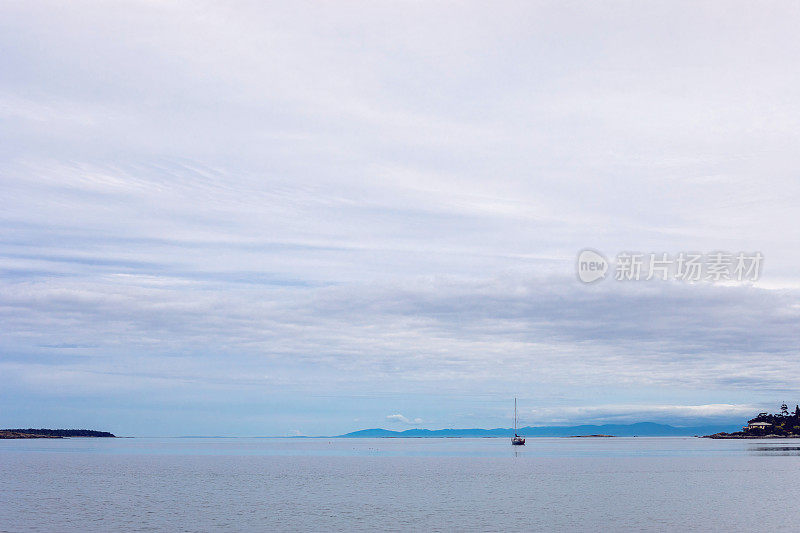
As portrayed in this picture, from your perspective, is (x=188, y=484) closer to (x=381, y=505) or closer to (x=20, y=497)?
(x=20, y=497)

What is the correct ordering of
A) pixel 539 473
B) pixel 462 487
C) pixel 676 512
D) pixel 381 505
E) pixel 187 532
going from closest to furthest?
1. pixel 187 532
2. pixel 676 512
3. pixel 381 505
4. pixel 462 487
5. pixel 539 473

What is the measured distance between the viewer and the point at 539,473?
13612 cm

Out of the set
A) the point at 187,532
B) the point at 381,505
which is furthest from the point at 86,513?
the point at 381,505

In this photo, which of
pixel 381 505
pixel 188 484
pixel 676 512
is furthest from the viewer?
pixel 188 484

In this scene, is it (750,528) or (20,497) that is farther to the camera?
(20,497)

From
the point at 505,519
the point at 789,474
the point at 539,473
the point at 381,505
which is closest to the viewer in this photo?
the point at 505,519

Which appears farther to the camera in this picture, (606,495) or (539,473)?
(539,473)

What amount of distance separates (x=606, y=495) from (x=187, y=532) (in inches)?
2075

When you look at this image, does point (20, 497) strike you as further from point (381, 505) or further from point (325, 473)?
point (325, 473)

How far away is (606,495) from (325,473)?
205 feet

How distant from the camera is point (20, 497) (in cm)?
8912

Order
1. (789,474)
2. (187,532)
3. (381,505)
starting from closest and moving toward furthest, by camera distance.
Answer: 1. (187,532)
2. (381,505)
3. (789,474)

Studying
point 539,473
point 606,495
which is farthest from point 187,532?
point 539,473

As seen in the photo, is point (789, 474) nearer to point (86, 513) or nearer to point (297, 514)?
point (297, 514)
